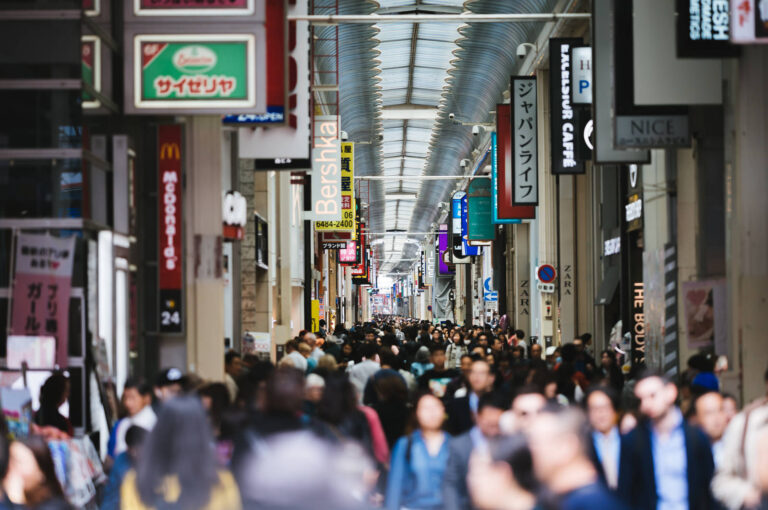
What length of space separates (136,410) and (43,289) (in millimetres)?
2898

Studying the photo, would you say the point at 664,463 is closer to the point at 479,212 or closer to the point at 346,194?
the point at 346,194

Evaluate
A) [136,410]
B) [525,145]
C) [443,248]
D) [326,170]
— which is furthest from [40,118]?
[443,248]

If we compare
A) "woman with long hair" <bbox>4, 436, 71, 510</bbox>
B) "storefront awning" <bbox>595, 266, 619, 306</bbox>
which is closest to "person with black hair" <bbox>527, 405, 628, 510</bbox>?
"woman with long hair" <bbox>4, 436, 71, 510</bbox>

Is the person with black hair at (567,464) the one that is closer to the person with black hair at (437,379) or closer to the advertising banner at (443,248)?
the person with black hair at (437,379)

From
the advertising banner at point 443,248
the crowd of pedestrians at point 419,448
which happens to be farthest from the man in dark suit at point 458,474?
the advertising banner at point 443,248

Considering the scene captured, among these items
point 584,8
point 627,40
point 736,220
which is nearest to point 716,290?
point 736,220

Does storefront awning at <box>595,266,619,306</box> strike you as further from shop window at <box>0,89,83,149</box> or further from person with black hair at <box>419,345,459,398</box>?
shop window at <box>0,89,83,149</box>

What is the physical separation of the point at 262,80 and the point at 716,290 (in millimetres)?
5575

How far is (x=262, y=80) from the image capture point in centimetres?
1137

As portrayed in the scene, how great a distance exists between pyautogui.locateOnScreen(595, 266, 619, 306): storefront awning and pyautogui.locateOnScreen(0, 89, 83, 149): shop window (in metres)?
13.4

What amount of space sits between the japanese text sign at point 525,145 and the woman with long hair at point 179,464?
2115 cm

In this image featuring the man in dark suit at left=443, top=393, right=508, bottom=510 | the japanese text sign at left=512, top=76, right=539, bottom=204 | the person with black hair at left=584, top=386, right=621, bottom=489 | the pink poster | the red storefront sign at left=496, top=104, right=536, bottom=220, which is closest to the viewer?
the man in dark suit at left=443, top=393, right=508, bottom=510

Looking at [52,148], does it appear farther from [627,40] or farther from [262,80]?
[627,40]

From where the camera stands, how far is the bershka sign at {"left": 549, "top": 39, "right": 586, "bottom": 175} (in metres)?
19.4
